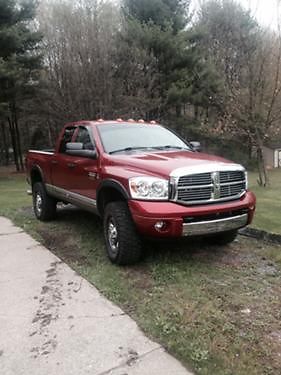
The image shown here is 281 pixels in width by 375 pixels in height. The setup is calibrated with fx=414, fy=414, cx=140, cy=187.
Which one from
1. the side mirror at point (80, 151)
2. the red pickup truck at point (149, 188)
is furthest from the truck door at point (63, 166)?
the side mirror at point (80, 151)

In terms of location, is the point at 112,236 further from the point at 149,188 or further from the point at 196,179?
the point at 196,179

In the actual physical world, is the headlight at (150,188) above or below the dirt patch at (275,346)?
above

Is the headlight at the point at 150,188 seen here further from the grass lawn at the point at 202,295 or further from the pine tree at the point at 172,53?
the pine tree at the point at 172,53

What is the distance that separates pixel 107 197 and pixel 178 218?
4.16 ft

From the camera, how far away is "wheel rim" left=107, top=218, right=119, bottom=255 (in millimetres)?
4980

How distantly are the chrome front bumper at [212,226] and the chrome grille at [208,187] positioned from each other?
241 millimetres

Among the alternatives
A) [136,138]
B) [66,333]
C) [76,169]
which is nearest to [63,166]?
[76,169]

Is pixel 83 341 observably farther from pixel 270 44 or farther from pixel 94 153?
pixel 270 44

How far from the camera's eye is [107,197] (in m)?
5.36

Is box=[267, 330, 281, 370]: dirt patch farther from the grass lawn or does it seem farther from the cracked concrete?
the cracked concrete

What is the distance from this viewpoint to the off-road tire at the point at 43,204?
25.2 feet

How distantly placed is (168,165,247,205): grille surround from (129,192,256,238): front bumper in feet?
0.29

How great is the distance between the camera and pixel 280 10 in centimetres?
1097

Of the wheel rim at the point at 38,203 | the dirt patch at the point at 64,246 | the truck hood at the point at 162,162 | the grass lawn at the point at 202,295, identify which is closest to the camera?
the grass lawn at the point at 202,295
